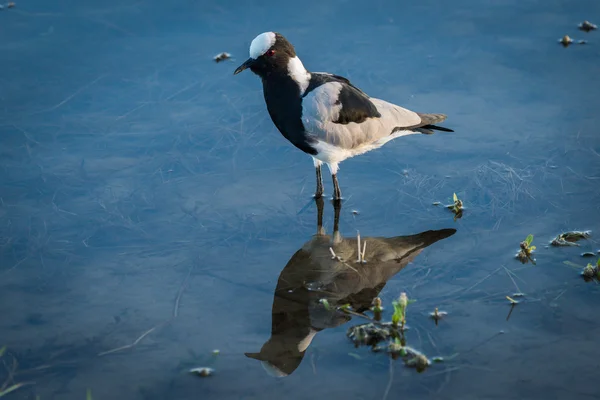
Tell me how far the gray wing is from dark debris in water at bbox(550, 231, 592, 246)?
141 centimetres

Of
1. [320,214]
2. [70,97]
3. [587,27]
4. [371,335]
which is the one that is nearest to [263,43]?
[320,214]

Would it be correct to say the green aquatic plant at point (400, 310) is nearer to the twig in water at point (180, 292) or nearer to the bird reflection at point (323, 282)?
the bird reflection at point (323, 282)

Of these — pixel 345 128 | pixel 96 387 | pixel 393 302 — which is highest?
pixel 345 128

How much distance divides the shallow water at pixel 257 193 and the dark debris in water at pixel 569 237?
0.11 meters

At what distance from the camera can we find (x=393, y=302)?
4754 millimetres

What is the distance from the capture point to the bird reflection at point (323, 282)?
4.86 metres

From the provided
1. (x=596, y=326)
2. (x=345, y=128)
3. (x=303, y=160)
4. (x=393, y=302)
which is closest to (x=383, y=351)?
(x=393, y=302)

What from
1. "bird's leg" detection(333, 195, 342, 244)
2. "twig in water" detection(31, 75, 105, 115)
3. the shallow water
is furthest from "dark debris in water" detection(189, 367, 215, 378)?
"twig in water" detection(31, 75, 105, 115)

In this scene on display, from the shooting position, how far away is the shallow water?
4.70 m

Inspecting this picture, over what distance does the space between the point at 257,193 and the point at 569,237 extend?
7.20ft

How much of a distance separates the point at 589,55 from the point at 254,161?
11.0 feet

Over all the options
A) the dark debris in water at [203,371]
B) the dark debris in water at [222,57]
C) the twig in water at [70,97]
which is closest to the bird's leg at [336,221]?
the dark debris in water at [203,371]

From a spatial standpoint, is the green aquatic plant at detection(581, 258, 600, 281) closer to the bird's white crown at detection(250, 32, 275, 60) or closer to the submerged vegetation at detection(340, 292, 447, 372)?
the submerged vegetation at detection(340, 292, 447, 372)

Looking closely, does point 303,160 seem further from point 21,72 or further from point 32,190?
point 21,72
